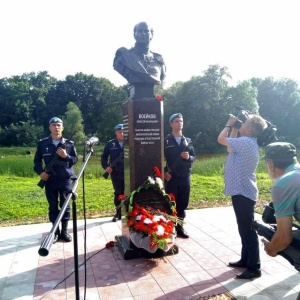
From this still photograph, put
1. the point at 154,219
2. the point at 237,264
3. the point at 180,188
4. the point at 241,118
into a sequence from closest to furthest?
1. the point at 241,118
2. the point at 237,264
3. the point at 154,219
4. the point at 180,188

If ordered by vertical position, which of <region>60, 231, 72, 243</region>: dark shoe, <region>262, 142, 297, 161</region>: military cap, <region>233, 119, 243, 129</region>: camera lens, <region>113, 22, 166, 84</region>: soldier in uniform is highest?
<region>113, 22, 166, 84</region>: soldier in uniform

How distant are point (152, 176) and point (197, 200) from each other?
12.5 feet

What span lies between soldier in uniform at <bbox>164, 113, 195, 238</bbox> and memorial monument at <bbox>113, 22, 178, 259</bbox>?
66 cm

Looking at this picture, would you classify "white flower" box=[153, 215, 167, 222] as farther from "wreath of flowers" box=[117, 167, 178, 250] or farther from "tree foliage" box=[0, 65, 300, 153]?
"tree foliage" box=[0, 65, 300, 153]

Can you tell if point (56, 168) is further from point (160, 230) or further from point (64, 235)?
point (160, 230)

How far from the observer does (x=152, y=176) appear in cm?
439

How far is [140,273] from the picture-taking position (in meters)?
3.78

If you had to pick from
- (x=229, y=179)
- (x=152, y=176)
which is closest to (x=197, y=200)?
(x=152, y=176)

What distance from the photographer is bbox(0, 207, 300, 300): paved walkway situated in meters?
3.31

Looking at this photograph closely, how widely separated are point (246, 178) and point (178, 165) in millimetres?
1684

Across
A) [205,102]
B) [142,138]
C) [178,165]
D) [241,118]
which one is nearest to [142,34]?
[142,138]

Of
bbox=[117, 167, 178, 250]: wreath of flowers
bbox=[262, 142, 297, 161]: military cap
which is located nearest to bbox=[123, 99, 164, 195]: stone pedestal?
bbox=[117, 167, 178, 250]: wreath of flowers

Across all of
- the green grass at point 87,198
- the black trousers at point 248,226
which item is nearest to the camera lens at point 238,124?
the black trousers at point 248,226

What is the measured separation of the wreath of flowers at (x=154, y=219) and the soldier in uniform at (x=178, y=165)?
0.72m
